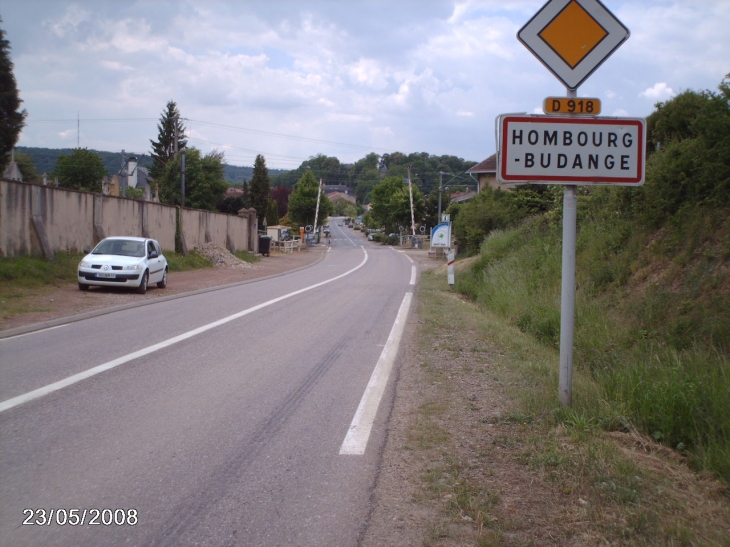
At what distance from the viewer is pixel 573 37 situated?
5555mm

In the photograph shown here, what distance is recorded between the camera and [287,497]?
4297 millimetres

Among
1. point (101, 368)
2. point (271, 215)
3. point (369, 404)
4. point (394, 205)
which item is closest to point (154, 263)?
point (101, 368)

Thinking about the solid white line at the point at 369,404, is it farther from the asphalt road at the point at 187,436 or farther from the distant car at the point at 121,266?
the distant car at the point at 121,266

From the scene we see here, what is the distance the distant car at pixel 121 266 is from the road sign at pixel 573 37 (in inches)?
558

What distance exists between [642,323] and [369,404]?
4689mm

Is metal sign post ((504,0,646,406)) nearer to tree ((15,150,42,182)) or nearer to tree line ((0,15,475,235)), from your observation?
tree line ((0,15,475,235))

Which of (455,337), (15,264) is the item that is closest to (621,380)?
(455,337)

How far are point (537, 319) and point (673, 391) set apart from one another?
6.12 m

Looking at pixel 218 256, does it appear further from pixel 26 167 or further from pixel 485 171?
pixel 26 167

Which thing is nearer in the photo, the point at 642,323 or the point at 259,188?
the point at 642,323

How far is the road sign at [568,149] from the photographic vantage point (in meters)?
5.47
